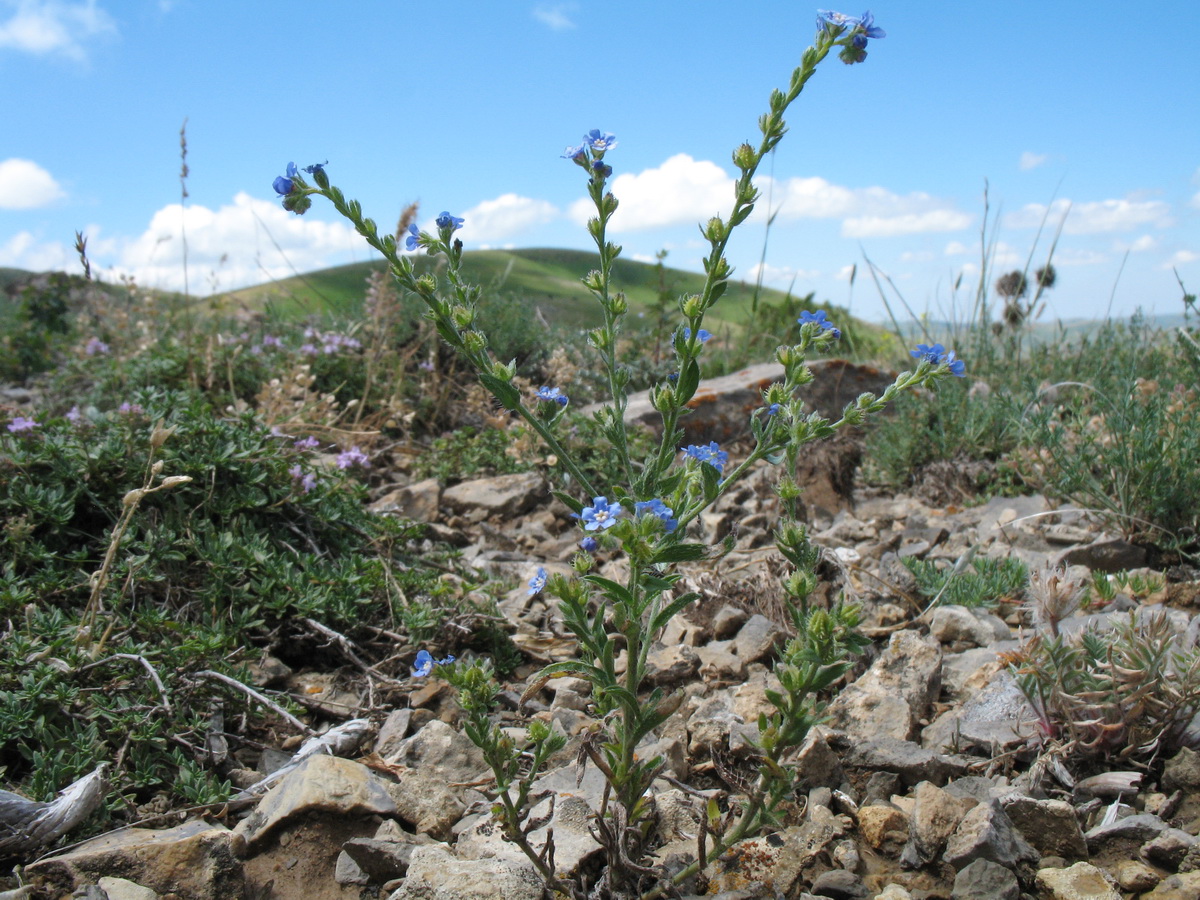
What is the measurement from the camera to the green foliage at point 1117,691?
7.20 feet

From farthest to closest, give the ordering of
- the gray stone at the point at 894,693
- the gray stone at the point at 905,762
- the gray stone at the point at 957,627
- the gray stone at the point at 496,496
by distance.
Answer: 1. the gray stone at the point at 496,496
2. the gray stone at the point at 957,627
3. the gray stone at the point at 894,693
4. the gray stone at the point at 905,762

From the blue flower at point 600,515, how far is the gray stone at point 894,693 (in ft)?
4.06

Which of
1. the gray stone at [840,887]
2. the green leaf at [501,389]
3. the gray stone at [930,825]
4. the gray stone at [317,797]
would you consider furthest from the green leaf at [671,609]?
the gray stone at [317,797]

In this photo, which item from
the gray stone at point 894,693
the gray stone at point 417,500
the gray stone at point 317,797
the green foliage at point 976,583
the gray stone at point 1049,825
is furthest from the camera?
the gray stone at point 417,500

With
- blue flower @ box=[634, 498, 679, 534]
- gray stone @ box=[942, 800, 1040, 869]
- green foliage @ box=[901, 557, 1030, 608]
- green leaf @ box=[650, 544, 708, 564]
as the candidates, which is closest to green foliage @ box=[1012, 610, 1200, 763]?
gray stone @ box=[942, 800, 1040, 869]

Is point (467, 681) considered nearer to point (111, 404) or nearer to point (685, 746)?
point (685, 746)

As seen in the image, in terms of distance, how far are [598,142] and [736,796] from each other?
Answer: 1.64 meters

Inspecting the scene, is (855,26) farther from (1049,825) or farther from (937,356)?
(1049,825)

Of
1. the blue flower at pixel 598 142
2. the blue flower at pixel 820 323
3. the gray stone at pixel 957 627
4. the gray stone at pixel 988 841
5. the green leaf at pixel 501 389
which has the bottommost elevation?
the gray stone at pixel 988 841

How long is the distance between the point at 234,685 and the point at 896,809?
195cm

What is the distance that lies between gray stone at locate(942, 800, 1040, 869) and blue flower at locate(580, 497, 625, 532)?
1144 millimetres

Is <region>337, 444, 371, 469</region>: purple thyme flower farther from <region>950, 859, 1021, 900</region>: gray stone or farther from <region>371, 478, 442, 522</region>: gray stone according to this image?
<region>950, 859, 1021, 900</region>: gray stone

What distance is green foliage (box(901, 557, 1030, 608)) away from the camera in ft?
10.7

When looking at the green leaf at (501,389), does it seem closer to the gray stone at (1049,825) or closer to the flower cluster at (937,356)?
the flower cluster at (937,356)
